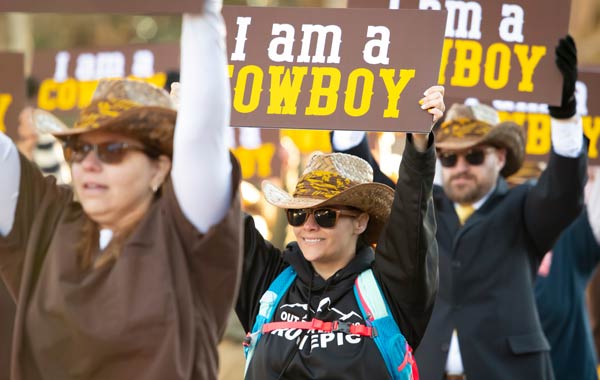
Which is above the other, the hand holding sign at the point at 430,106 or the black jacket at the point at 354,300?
the hand holding sign at the point at 430,106

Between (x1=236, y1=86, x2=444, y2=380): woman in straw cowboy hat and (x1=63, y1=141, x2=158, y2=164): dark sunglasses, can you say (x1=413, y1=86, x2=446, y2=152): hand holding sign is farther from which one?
(x1=63, y1=141, x2=158, y2=164): dark sunglasses

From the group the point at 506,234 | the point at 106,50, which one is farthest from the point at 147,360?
the point at 106,50

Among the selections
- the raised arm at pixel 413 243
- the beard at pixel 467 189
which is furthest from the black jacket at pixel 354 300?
the beard at pixel 467 189

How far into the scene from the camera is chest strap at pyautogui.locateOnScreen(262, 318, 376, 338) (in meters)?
4.37

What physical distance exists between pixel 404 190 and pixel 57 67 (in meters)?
4.86

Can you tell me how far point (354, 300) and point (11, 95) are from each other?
3162 millimetres

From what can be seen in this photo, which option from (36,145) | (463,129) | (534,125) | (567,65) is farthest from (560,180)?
(36,145)

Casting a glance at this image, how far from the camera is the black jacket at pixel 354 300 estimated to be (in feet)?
14.1

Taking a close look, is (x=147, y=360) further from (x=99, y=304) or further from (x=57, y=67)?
(x=57, y=67)

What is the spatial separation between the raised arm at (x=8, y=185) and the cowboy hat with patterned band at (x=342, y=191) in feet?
4.95

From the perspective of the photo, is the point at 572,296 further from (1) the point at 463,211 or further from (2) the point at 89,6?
(2) the point at 89,6

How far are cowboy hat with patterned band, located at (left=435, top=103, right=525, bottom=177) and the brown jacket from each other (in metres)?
3.08

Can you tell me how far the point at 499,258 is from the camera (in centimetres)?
581

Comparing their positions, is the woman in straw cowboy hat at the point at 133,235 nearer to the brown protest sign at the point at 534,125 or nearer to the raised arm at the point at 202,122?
the raised arm at the point at 202,122
